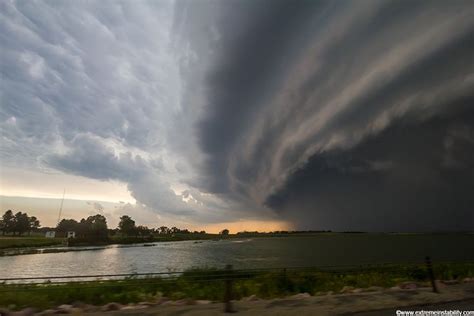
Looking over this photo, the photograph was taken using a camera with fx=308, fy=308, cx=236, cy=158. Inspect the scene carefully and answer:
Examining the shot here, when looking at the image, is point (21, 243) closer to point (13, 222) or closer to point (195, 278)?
point (13, 222)

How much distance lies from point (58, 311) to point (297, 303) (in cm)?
882

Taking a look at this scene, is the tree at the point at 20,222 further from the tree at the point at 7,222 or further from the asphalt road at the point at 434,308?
the asphalt road at the point at 434,308

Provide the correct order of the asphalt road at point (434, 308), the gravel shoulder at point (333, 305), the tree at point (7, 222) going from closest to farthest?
the asphalt road at point (434, 308)
the gravel shoulder at point (333, 305)
the tree at point (7, 222)

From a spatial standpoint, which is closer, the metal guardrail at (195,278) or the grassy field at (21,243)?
the metal guardrail at (195,278)

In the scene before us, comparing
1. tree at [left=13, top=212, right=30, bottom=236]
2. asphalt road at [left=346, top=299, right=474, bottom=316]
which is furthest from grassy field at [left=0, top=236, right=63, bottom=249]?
asphalt road at [left=346, top=299, right=474, bottom=316]

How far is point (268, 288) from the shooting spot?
18469 mm

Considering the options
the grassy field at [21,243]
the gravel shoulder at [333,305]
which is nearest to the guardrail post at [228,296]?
the gravel shoulder at [333,305]

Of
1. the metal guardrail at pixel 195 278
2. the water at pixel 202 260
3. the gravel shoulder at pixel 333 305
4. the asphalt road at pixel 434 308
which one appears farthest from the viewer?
the water at pixel 202 260

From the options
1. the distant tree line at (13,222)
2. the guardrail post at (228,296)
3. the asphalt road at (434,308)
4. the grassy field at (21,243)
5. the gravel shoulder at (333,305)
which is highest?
the distant tree line at (13,222)

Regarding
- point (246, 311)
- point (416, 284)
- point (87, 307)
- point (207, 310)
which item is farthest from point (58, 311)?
point (416, 284)

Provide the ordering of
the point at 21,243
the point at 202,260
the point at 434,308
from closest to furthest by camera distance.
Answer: the point at 434,308
the point at 202,260
the point at 21,243

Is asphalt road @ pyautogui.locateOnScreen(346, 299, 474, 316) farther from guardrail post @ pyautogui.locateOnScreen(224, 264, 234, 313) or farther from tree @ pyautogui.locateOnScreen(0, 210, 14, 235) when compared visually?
tree @ pyautogui.locateOnScreen(0, 210, 14, 235)

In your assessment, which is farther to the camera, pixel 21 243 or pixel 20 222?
pixel 20 222

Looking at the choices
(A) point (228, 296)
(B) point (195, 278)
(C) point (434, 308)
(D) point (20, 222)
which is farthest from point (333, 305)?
(D) point (20, 222)
